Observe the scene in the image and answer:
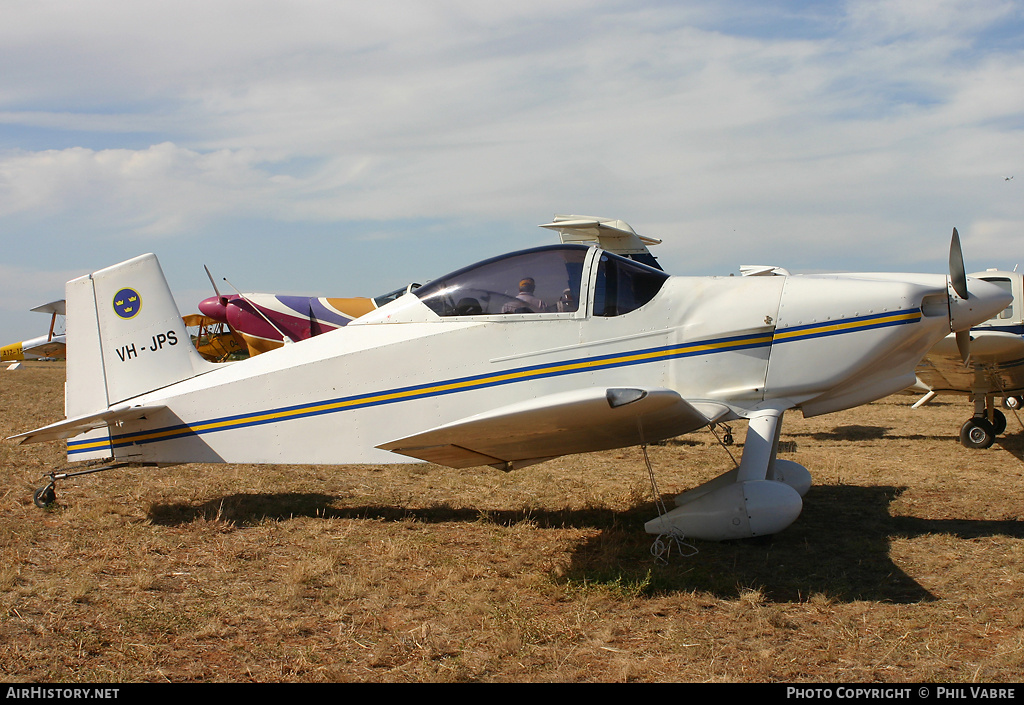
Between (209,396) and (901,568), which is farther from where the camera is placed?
(209,396)

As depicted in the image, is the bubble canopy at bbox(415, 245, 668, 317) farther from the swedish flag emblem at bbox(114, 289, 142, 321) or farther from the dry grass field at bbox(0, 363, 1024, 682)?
the swedish flag emblem at bbox(114, 289, 142, 321)

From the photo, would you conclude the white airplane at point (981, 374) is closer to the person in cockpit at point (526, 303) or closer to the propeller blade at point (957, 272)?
the propeller blade at point (957, 272)

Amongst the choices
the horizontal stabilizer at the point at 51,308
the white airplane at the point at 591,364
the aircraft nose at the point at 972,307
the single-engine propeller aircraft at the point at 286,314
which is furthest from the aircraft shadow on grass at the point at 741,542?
the horizontal stabilizer at the point at 51,308

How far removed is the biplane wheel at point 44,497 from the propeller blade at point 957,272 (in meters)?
7.39

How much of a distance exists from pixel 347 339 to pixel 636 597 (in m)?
2.96

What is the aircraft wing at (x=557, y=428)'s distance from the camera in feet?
13.1

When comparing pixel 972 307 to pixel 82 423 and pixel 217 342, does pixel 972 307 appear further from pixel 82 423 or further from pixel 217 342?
pixel 217 342

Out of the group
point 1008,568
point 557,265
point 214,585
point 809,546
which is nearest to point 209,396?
point 214,585

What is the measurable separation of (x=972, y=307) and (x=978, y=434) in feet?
17.0

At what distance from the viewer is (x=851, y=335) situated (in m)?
5.07

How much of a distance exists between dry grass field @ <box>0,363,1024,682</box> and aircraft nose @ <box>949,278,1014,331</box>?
5.18 feet

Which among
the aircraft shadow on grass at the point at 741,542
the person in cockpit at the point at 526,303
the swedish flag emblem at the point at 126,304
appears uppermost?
the swedish flag emblem at the point at 126,304

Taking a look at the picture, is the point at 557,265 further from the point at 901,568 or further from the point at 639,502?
the point at 901,568
